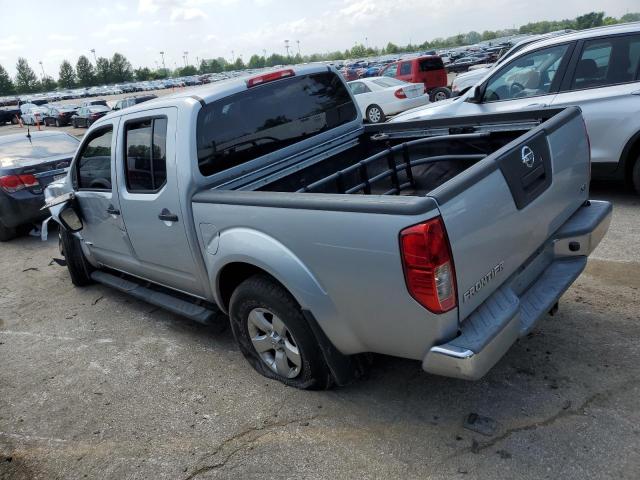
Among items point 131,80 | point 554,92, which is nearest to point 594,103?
point 554,92

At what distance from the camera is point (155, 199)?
3.76 m

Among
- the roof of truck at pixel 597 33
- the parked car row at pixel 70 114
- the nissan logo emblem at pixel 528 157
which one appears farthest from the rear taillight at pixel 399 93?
the parked car row at pixel 70 114

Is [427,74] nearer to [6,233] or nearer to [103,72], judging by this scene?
[6,233]

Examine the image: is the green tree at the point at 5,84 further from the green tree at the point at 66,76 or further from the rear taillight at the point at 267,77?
the rear taillight at the point at 267,77

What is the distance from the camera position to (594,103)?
5871 millimetres

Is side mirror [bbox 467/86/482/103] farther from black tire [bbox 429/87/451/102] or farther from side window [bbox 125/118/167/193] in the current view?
black tire [bbox 429/87/451/102]

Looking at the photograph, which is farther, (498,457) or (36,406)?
(36,406)

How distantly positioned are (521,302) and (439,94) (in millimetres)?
16571

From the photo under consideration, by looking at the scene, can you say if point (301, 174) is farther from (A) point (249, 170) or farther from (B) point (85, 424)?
(B) point (85, 424)

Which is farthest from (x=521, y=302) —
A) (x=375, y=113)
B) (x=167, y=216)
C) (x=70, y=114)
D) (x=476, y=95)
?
(x=70, y=114)

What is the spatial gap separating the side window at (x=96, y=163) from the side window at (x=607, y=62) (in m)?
5.05

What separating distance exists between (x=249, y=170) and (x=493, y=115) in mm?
1845

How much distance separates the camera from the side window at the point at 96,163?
4374 millimetres

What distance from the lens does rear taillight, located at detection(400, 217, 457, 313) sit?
2.26m
